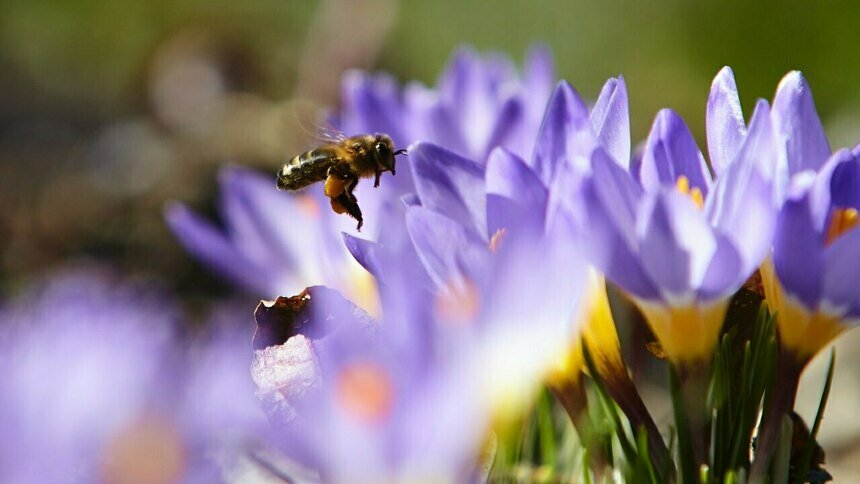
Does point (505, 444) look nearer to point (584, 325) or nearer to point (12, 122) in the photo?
point (584, 325)

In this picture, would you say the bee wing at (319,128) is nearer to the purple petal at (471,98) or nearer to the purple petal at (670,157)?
the purple petal at (471,98)

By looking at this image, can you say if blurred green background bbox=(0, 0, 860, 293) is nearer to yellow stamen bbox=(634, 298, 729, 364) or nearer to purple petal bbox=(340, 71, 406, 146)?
purple petal bbox=(340, 71, 406, 146)

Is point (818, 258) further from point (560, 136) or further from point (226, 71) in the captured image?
point (226, 71)

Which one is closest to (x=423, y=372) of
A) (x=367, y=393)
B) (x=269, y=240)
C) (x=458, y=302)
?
(x=367, y=393)

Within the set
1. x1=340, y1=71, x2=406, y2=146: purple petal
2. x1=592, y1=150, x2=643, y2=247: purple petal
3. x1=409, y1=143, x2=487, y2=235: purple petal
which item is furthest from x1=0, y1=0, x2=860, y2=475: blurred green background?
x1=592, y1=150, x2=643, y2=247: purple petal

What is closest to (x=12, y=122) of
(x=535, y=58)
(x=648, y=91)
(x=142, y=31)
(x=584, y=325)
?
(x=142, y=31)

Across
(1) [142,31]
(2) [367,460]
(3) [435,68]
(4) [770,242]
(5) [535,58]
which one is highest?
(1) [142,31]
